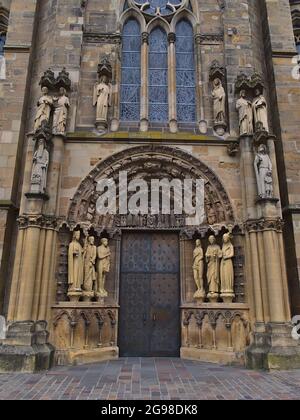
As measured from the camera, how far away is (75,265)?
26.0 ft

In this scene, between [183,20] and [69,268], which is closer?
[69,268]

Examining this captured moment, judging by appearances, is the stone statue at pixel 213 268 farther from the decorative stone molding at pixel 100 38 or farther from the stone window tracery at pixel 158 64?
the decorative stone molding at pixel 100 38

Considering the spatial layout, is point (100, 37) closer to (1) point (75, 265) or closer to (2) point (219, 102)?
(2) point (219, 102)

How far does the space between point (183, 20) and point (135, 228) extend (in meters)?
7.13

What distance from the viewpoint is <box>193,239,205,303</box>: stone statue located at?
8.23 metres

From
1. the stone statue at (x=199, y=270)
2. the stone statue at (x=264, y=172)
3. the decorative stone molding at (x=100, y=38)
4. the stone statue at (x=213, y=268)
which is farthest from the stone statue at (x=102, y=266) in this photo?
the decorative stone molding at (x=100, y=38)

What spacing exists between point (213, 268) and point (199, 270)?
0.37m

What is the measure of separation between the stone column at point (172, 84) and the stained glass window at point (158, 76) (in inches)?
7.9

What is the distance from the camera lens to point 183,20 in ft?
36.2

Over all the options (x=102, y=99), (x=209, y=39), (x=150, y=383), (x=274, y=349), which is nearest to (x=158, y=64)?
(x=209, y=39)

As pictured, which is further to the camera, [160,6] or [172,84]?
[160,6]

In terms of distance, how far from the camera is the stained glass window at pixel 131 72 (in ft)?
32.7
